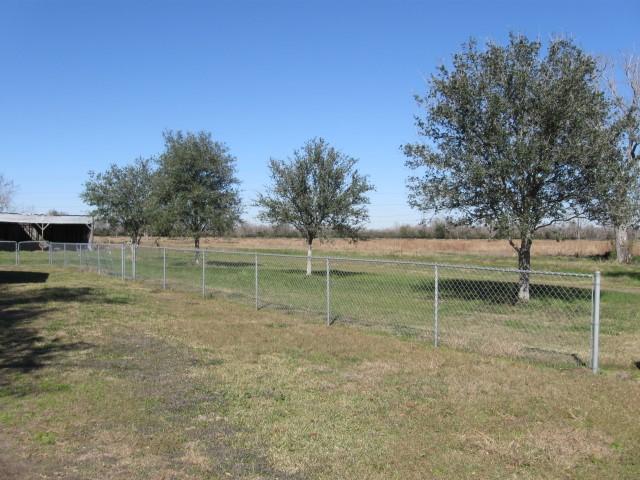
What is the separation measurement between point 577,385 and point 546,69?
9699mm

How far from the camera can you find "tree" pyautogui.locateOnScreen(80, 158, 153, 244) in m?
39.1

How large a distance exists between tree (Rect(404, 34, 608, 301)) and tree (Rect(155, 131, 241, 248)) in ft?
53.6

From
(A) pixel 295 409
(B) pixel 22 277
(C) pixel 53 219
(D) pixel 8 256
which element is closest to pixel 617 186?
(A) pixel 295 409

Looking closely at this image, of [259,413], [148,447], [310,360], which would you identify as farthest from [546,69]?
[148,447]

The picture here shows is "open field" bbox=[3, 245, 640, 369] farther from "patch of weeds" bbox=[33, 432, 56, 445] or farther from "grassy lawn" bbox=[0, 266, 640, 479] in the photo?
"patch of weeds" bbox=[33, 432, 56, 445]

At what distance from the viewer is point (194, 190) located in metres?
28.3

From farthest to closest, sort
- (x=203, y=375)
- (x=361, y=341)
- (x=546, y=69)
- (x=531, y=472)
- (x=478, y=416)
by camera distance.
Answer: (x=546, y=69)
(x=361, y=341)
(x=203, y=375)
(x=478, y=416)
(x=531, y=472)

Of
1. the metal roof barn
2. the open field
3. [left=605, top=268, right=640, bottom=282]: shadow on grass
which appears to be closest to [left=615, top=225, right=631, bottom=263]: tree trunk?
[left=605, top=268, right=640, bottom=282]: shadow on grass

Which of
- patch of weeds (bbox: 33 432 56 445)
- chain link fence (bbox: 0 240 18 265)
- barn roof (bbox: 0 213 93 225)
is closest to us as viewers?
patch of weeds (bbox: 33 432 56 445)

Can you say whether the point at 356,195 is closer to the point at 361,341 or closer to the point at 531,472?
the point at 361,341

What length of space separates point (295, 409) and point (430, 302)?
9.26m

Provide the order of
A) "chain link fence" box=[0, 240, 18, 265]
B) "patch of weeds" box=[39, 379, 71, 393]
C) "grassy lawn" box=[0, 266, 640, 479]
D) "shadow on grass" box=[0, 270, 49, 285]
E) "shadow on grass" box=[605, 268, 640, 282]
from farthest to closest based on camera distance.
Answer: "chain link fence" box=[0, 240, 18, 265] → "shadow on grass" box=[605, 268, 640, 282] → "shadow on grass" box=[0, 270, 49, 285] → "patch of weeds" box=[39, 379, 71, 393] → "grassy lawn" box=[0, 266, 640, 479]

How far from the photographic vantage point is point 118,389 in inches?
226

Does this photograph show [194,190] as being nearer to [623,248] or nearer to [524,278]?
[524,278]
